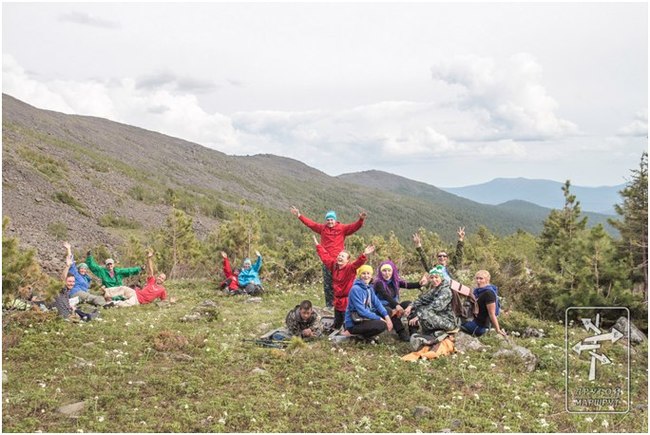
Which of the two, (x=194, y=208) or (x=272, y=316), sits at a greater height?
(x=194, y=208)

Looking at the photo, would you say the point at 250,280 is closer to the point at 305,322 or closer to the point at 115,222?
the point at 305,322

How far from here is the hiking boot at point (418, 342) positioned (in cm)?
1219

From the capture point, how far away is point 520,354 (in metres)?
11.8

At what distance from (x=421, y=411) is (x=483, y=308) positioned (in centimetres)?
449

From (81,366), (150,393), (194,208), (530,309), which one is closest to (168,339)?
(81,366)

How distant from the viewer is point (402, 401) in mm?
9539

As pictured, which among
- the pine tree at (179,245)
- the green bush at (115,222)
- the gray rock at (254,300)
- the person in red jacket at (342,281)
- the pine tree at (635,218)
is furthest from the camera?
the green bush at (115,222)

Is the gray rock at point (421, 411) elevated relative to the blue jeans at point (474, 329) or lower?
lower

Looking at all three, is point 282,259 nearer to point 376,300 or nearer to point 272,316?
point 272,316

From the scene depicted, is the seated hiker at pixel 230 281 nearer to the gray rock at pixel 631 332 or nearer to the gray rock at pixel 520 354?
the gray rock at pixel 520 354

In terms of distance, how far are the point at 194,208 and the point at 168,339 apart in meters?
148

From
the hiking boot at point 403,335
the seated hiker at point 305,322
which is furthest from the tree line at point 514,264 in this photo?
the hiking boot at point 403,335

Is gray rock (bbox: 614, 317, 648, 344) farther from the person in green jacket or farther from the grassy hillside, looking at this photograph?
the person in green jacket

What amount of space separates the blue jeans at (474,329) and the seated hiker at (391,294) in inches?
59.9
